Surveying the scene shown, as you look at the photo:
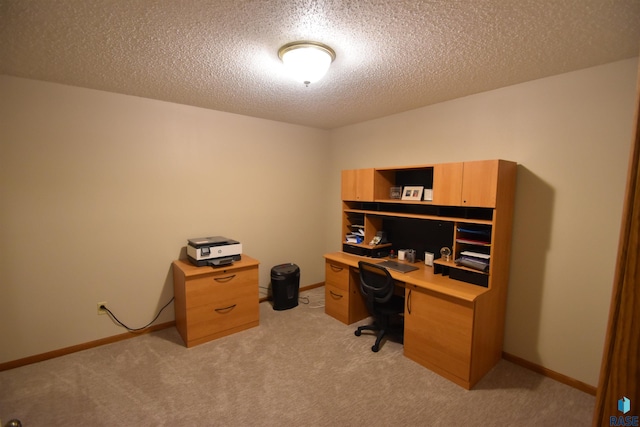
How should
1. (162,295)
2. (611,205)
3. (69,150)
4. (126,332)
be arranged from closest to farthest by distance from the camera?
(611,205) → (69,150) → (126,332) → (162,295)

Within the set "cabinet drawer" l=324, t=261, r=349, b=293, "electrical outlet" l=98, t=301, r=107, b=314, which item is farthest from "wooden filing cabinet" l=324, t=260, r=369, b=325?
"electrical outlet" l=98, t=301, r=107, b=314

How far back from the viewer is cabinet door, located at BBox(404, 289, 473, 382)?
2.22m

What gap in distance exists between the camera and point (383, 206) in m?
3.39

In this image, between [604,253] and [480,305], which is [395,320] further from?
[604,253]

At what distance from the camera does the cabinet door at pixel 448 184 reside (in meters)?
2.50

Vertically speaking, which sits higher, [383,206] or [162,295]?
[383,206]

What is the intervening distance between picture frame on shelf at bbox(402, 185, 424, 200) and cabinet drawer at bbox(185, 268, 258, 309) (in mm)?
1835

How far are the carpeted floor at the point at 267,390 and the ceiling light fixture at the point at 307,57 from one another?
7.69 ft

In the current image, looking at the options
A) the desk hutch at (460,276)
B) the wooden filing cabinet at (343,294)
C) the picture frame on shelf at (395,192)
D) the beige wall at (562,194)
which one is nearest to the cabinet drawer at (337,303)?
the wooden filing cabinet at (343,294)

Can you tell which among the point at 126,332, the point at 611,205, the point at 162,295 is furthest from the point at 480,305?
the point at 126,332

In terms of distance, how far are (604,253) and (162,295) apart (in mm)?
4016

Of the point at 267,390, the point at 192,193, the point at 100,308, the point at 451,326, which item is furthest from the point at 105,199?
the point at 451,326

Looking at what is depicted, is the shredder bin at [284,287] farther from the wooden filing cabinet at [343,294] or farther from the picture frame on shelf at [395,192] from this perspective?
the picture frame on shelf at [395,192]

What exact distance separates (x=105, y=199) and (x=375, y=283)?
2747 millimetres
